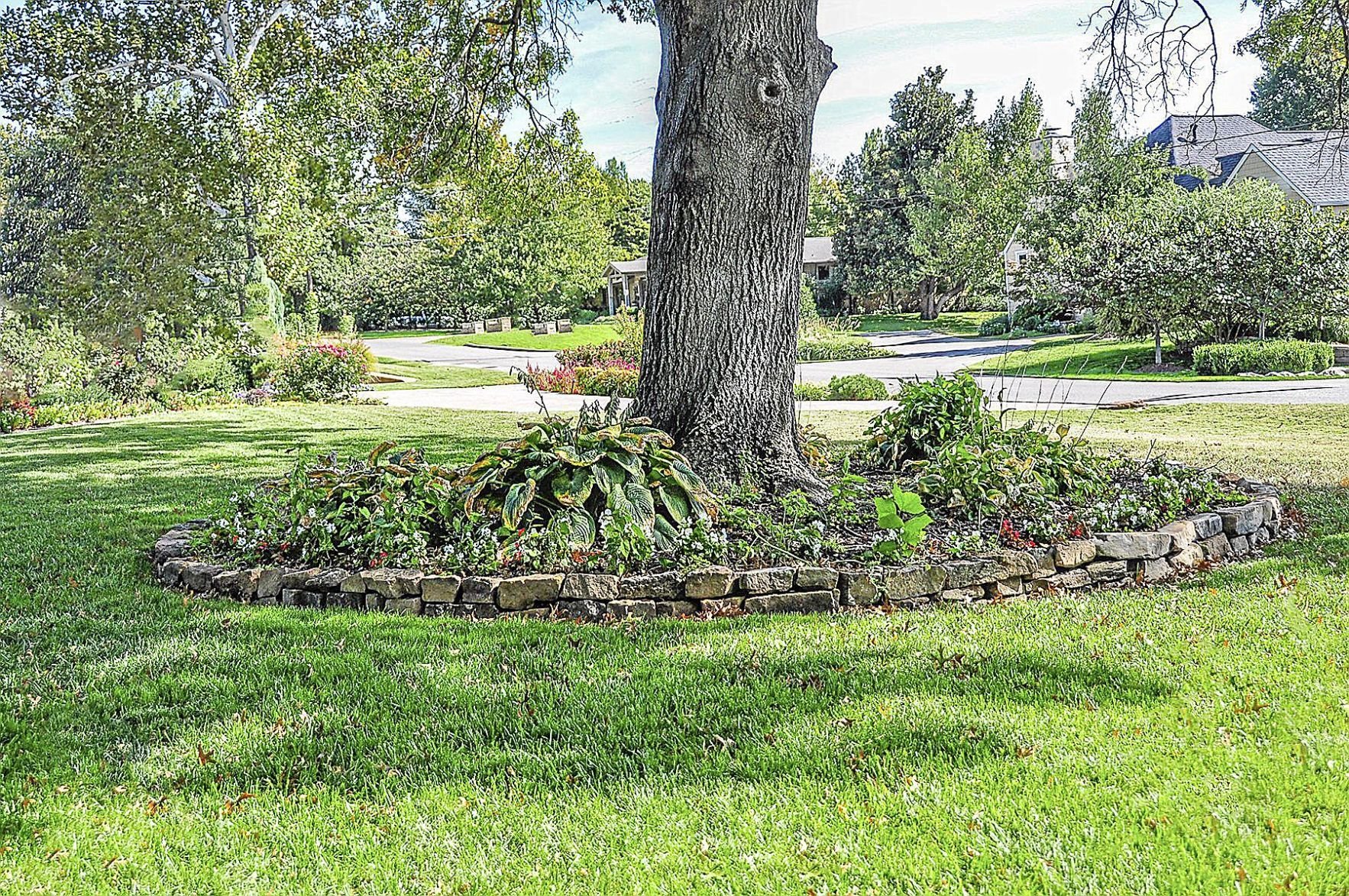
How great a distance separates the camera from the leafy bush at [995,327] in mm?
29734

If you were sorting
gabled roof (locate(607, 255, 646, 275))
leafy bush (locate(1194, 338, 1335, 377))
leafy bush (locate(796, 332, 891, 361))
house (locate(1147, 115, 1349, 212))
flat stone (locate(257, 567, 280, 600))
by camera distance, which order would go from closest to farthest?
flat stone (locate(257, 567, 280, 600)) → leafy bush (locate(1194, 338, 1335, 377)) → leafy bush (locate(796, 332, 891, 361)) → house (locate(1147, 115, 1349, 212)) → gabled roof (locate(607, 255, 646, 275))

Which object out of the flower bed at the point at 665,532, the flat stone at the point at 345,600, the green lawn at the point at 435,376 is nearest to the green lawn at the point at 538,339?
the green lawn at the point at 435,376

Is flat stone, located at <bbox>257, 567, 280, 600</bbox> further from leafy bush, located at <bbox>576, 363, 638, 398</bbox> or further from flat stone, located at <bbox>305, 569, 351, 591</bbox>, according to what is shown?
leafy bush, located at <bbox>576, 363, 638, 398</bbox>

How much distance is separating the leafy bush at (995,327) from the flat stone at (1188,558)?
2573 centimetres

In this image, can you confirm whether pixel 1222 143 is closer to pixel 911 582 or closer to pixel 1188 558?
pixel 1188 558

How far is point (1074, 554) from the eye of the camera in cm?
429

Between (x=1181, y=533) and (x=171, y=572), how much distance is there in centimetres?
490

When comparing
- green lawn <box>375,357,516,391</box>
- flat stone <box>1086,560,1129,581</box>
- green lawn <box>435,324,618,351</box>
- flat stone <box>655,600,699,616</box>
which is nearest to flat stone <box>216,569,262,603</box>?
flat stone <box>655,600,699,616</box>

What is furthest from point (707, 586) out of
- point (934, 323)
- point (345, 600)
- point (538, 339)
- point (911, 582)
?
point (934, 323)

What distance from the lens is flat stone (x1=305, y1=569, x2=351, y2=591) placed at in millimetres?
4137

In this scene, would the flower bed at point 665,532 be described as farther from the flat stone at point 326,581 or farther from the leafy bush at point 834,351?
the leafy bush at point 834,351

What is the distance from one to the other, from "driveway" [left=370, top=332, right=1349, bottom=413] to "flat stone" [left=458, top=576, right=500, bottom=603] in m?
4.48

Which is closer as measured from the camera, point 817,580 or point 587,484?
point 817,580

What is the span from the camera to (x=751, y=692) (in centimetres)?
302
